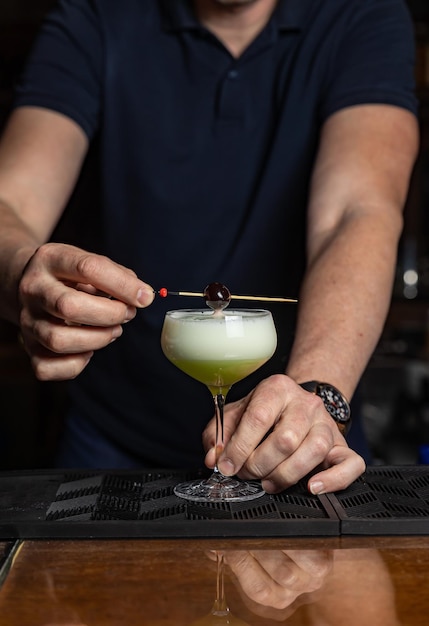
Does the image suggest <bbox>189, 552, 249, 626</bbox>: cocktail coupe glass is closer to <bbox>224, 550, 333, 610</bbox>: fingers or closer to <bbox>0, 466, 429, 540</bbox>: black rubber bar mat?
<bbox>224, 550, 333, 610</bbox>: fingers

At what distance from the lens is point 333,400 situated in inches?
61.9

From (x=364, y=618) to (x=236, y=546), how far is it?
28cm

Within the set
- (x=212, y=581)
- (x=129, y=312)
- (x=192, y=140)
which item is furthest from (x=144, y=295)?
(x=192, y=140)

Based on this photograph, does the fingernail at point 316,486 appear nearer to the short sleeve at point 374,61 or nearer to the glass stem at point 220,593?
the glass stem at point 220,593

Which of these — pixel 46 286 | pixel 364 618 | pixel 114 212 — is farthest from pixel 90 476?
pixel 114 212

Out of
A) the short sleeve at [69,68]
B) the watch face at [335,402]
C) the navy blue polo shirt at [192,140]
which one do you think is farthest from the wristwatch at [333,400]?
the short sleeve at [69,68]

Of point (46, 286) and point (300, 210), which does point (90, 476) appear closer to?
point (46, 286)

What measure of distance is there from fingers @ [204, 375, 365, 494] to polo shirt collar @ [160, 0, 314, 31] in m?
1.13

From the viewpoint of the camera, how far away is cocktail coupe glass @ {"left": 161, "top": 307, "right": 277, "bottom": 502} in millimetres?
1471

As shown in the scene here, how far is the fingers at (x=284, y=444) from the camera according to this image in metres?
1.40

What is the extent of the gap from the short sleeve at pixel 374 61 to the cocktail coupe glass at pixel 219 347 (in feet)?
2.74

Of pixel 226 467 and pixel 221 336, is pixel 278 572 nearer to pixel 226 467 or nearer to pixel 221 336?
pixel 226 467

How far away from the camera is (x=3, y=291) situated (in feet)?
5.74

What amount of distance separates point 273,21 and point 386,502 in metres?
1.34
